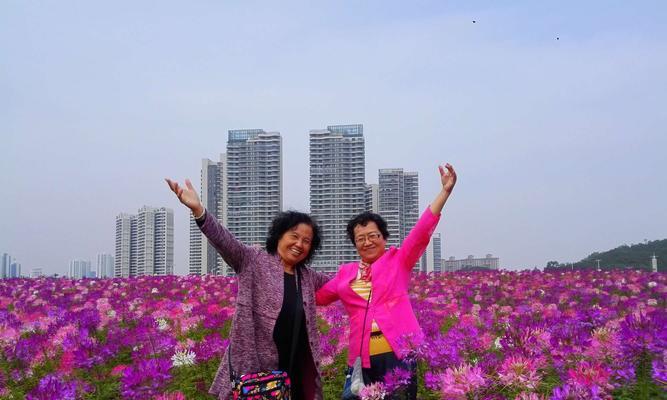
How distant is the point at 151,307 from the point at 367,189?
2047 cm

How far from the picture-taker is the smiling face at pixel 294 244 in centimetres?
335

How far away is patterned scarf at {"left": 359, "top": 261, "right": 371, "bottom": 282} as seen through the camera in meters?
3.51

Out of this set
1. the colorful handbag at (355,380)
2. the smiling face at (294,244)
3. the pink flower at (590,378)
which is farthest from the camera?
the smiling face at (294,244)

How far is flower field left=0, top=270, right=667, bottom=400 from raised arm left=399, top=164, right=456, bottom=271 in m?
0.48

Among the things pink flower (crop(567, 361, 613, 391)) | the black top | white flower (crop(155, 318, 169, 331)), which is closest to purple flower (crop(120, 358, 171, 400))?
the black top

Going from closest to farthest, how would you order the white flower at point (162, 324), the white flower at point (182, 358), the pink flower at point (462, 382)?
the pink flower at point (462, 382) → the white flower at point (182, 358) → the white flower at point (162, 324)

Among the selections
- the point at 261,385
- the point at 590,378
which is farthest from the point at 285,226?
the point at 590,378

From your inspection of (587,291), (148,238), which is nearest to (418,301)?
(587,291)

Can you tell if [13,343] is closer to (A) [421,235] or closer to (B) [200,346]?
(B) [200,346]

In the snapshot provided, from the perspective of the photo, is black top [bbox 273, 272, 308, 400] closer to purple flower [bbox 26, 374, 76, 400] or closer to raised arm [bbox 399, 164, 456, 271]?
raised arm [bbox 399, 164, 456, 271]

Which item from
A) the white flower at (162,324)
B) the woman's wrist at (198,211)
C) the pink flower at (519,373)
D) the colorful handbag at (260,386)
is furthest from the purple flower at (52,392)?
the white flower at (162,324)

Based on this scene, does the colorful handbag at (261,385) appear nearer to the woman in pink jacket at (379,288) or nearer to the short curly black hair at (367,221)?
the woman in pink jacket at (379,288)

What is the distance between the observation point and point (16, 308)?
6852 mm

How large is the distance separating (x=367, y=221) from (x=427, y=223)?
387 mm
